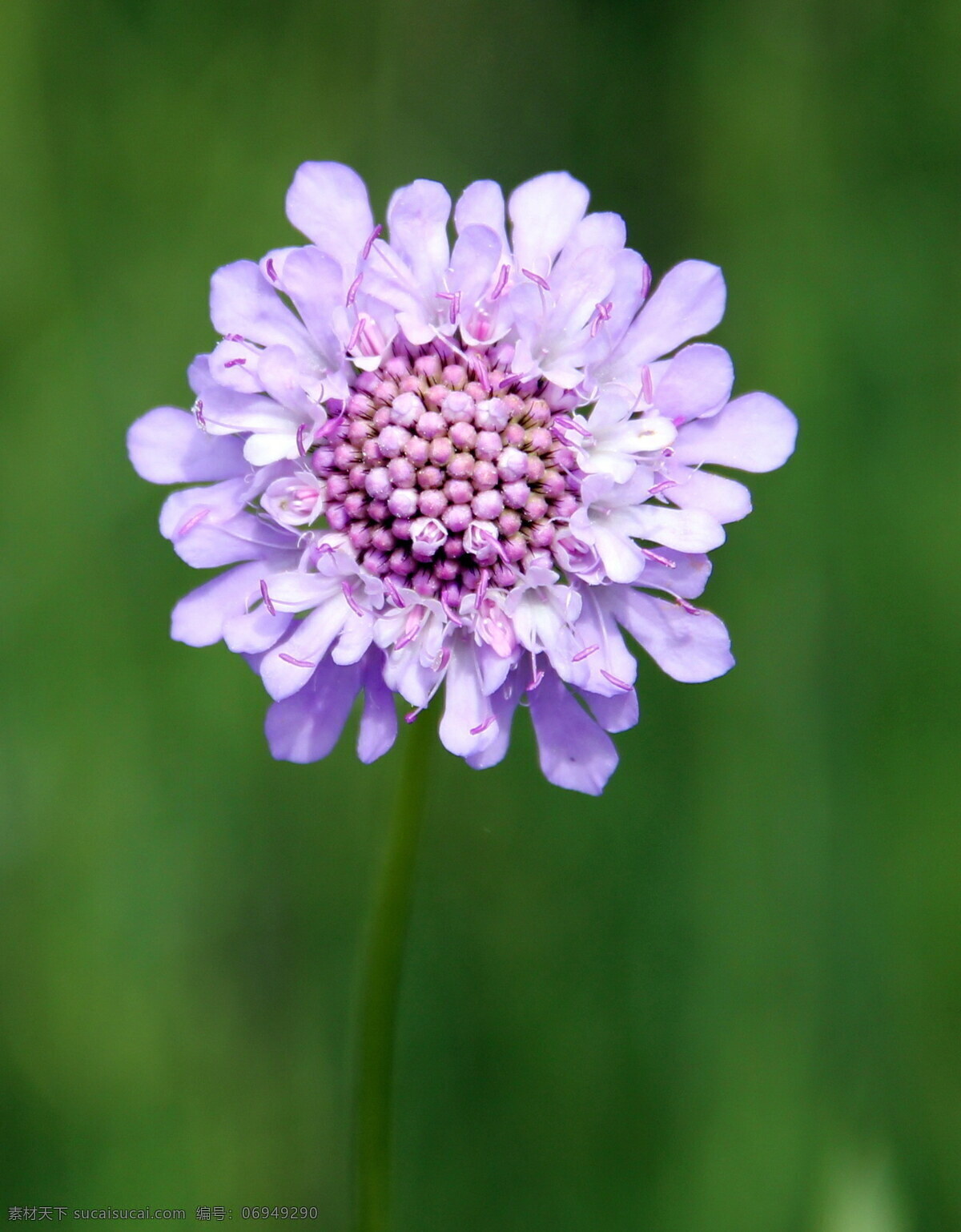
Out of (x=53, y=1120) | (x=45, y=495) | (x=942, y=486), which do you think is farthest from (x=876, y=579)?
(x=53, y=1120)

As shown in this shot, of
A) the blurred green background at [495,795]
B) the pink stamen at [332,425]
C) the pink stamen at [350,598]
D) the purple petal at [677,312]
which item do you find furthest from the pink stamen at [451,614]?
the blurred green background at [495,795]

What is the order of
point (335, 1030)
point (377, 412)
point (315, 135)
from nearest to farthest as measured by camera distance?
point (377, 412) < point (335, 1030) < point (315, 135)

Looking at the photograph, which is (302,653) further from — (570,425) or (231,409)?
(570,425)

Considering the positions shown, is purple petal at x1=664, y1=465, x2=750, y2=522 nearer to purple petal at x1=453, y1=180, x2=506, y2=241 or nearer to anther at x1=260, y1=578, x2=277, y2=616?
purple petal at x1=453, y1=180, x2=506, y2=241

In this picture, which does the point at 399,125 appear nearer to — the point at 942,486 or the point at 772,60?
the point at 772,60

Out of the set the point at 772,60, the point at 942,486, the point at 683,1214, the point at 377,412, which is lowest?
the point at 683,1214

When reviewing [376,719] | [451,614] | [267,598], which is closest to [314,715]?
[376,719]
